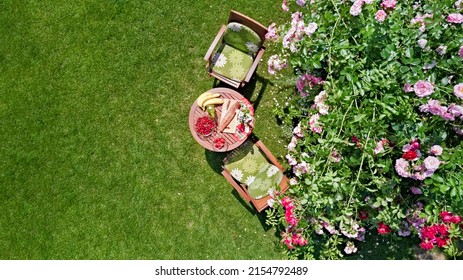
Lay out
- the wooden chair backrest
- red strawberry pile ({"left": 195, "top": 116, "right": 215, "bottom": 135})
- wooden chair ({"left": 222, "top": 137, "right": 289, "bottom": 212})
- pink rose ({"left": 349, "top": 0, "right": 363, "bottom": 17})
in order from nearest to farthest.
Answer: pink rose ({"left": 349, "top": 0, "right": 363, "bottom": 17}) → the wooden chair backrest → red strawberry pile ({"left": 195, "top": 116, "right": 215, "bottom": 135}) → wooden chair ({"left": 222, "top": 137, "right": 289, "bottom": 212})

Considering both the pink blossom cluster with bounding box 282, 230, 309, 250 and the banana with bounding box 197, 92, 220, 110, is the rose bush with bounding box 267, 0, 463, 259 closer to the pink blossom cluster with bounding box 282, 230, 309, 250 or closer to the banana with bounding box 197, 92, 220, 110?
the pink blossom cluster with bounding box 282, 230, 309, 250

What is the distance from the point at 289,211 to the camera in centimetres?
438

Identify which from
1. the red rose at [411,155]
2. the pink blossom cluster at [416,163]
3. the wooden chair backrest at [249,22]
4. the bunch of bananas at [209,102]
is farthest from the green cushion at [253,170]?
the red rose at [411,155]

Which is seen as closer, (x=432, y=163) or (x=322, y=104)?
(x=432, y=163)

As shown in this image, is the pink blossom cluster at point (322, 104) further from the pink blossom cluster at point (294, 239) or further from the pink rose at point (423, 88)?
the pink blossom cluster at point (294, 239)

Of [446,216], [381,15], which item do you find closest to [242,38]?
[381,15]

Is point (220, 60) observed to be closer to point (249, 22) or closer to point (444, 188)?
point (249, 22)

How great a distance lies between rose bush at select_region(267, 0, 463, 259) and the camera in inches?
137

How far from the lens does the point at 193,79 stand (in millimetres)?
5629

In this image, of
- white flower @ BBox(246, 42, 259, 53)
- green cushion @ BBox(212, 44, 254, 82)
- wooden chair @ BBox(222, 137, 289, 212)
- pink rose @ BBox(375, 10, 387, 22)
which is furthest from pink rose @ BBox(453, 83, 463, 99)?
green cushion @ BBox(212, 44, 254, 82)

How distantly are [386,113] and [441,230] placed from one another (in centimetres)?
115

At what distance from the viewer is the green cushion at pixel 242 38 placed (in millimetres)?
4855

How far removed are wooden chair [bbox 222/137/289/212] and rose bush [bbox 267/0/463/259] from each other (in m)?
0.72

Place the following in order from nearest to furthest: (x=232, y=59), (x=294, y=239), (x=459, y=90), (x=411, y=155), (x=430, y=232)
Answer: (x=459, y=90) < (x=411, y=155) < (x=430, y=232) < (x=294, y=239) < (x=232, y=59)
